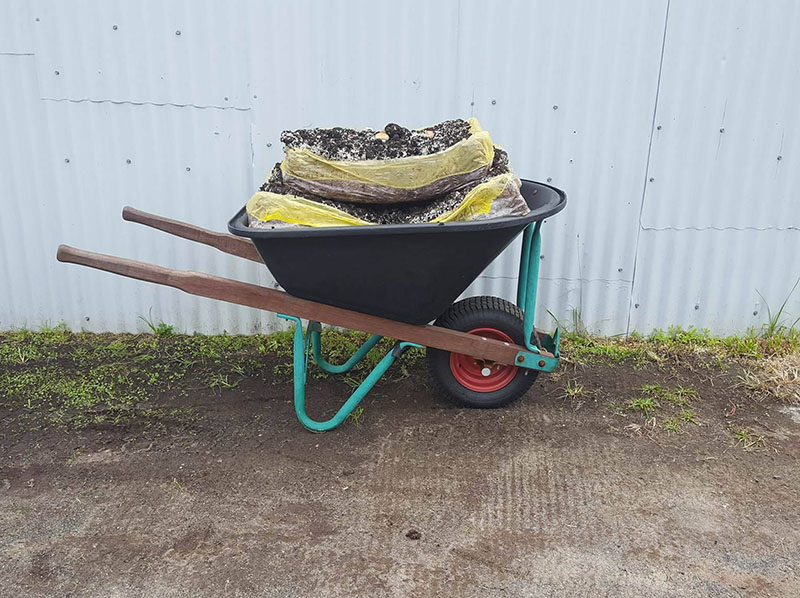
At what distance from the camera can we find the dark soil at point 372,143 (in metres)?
2.66

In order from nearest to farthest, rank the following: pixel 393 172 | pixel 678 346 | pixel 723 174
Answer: pixel 393 172
pixel 723 174
pixel 678 346

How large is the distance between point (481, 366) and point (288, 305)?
101 cm

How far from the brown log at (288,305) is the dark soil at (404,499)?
16.3 inches

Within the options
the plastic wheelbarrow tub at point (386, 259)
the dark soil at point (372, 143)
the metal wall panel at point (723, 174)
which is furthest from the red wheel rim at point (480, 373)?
the metal wall panel at point (723, 174)

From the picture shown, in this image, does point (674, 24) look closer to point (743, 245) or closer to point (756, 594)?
point (743, 245)

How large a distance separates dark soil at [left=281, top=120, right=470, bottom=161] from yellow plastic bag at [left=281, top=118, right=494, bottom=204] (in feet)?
0.15

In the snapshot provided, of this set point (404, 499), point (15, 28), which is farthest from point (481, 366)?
point (15, 28)

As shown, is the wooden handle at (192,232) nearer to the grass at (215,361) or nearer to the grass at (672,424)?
the grass at (215,361)

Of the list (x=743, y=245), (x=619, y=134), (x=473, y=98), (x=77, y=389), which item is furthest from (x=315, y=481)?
(x=743, y=245)

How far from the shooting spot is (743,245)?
383 cm

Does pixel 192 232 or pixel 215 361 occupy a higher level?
pixel 192 232

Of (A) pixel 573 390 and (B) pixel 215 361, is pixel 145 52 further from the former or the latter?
(A) pixel 573 390

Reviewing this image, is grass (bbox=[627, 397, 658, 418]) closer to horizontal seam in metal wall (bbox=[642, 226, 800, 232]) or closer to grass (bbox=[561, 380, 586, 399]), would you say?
grass (bbox=[561, 380, 586, 399])

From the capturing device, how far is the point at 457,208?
8.39 ft
